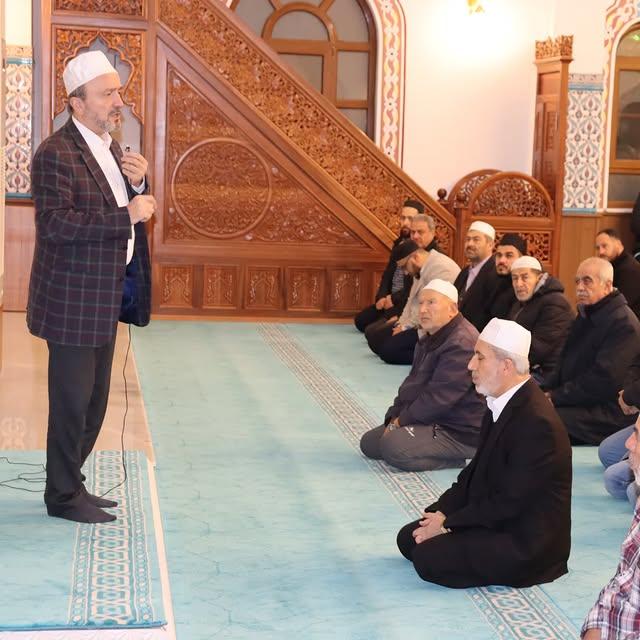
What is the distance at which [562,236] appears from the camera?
10188mm

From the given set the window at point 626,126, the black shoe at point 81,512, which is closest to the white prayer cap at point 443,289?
the black shoe at point 81,512

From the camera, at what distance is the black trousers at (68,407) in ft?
12.4

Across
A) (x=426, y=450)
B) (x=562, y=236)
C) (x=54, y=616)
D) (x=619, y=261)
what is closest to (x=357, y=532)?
(x=426, y=450)

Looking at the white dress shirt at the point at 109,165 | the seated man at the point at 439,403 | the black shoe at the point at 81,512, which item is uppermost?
the white dress shirt at the point at 109,165

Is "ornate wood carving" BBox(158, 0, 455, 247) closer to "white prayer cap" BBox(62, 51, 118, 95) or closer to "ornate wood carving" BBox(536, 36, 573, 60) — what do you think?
"ornate wood carving" BBox(536, 36, 573, 60)

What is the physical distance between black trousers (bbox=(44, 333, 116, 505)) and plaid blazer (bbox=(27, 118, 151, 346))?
Result: 69mm

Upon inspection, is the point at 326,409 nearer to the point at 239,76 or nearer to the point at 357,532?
the point at 357,532

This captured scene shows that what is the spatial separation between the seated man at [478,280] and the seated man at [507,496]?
11.8ft

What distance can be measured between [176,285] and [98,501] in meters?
5.02

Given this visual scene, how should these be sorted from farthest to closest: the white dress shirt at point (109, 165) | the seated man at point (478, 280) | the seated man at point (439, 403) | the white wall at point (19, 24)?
the white wall at point (19, 24)
the seated man at point (478, 280)
the seated man at point (439, 403)
the white dress shirt at point (109, 165)

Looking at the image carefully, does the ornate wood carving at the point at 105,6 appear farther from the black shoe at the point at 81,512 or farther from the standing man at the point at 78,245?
the black shoe at the point at 81,512

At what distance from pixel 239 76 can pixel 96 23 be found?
114 centimetres

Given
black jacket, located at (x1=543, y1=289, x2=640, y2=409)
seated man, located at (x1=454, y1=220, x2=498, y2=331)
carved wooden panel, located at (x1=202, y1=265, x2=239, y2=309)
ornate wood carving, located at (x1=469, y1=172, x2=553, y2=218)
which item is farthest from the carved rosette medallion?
black jacket, located at (x1=543, y1=289, x2=640, y2=409)

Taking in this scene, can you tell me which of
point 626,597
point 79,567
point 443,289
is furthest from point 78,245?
point 626,597
